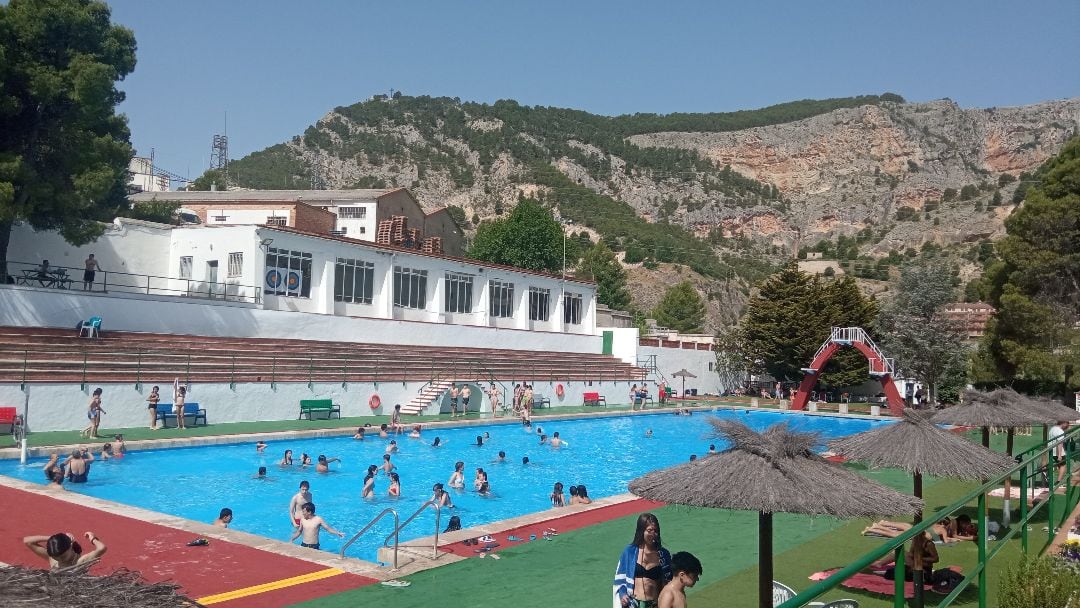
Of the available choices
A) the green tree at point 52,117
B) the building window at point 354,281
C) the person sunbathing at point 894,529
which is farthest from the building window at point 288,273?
the person sunbathing at point 894,529

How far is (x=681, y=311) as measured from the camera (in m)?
84.0

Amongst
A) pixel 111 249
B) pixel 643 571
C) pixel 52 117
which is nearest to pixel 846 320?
pixel 111 249

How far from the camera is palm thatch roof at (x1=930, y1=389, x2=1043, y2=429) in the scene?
14430mm

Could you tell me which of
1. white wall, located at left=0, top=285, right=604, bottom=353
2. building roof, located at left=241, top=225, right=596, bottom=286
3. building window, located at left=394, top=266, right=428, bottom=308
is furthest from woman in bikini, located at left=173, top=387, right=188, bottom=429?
building window, located at left=394, top=266, right=428, bottom=308

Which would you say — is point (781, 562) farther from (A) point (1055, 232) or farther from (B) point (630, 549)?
(A) point (1055, 232)

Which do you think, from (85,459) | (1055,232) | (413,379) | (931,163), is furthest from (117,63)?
(931,163)

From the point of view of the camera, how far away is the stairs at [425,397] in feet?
108

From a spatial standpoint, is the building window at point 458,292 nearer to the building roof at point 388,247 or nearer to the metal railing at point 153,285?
the building roof at point 388,247

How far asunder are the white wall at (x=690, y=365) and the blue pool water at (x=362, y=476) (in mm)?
20394

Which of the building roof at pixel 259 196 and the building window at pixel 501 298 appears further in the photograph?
the building roof at pixel 259 196

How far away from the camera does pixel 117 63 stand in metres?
32.7

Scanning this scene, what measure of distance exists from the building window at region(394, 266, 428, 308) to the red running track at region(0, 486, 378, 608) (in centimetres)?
2904

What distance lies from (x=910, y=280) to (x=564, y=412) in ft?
85.6

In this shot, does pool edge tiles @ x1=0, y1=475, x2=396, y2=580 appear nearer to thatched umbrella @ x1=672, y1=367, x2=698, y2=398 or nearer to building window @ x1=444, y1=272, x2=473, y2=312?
building window @ x1=444, y1=272, x2=473, y2=312
